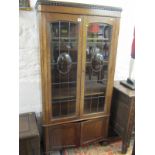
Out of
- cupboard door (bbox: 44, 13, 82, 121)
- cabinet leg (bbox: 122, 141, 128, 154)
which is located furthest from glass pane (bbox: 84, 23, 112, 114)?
cabinet leg (bbox: 122, 141, 128, 154)

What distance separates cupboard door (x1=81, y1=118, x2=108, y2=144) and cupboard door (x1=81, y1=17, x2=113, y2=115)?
0.45 ft

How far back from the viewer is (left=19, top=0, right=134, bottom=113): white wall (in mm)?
1757

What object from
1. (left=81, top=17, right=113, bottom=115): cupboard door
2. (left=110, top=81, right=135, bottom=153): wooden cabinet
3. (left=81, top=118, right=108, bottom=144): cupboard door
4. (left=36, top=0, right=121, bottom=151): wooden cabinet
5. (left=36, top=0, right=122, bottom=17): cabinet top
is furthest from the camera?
(left=81, top=118, right=108, bottom=144): cupboard door

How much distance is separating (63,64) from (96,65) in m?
0.40

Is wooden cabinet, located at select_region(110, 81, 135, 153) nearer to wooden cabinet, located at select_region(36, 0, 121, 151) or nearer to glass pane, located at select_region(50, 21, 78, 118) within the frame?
wooden cabinet, located at select_region(36, 0, 121, 151)

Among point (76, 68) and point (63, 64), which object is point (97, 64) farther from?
point (63, 64)

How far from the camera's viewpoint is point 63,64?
1.67 meters

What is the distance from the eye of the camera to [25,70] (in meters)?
1.88
